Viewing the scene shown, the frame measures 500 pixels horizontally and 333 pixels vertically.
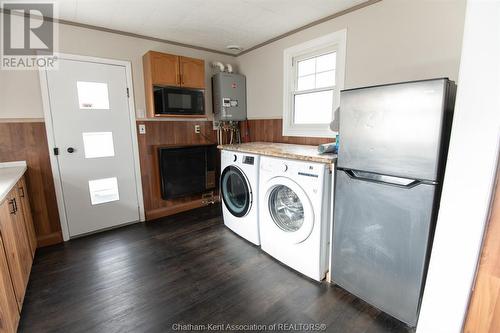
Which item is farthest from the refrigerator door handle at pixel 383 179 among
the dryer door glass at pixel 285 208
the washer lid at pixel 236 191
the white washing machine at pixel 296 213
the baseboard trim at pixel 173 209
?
the baseboard trim at pixel 173 209

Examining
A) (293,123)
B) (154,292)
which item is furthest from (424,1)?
(154,292)

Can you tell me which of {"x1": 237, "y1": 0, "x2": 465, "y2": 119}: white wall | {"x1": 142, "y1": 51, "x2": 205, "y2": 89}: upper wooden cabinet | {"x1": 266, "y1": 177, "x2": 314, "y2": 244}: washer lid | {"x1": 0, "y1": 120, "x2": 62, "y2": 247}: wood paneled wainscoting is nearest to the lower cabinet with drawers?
{"x1": 0, "y1": 120, "x2": 62, "y2": 247}: wood paneled wainscoting

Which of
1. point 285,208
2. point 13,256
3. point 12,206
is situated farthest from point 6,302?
point 285,208

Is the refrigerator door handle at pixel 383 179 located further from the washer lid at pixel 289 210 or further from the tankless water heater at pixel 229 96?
the tankless water heater at pixel 229 96

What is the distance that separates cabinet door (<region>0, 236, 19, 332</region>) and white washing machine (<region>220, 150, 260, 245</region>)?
1781 millimetres

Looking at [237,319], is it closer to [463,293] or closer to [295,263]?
[295,263]

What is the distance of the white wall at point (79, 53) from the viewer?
223 cm

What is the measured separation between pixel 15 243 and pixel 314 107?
117 inches

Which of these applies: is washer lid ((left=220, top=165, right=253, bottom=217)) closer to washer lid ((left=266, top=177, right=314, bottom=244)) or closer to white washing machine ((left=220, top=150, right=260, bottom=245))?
white washing machine ((left=220, top=150, right=260, bottom=245))

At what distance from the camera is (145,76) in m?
2.89

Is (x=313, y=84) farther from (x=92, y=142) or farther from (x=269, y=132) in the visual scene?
(x=92, y=142)

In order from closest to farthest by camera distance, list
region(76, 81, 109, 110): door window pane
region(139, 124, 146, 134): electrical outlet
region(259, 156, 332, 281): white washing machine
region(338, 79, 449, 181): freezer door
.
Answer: region(338, 79, 449, 181): freezer door → region(259, 156, 332, 281): white washing machine → region(76, 81, 109, 110): door window pane → region(139, 124, 146, 134): electrical outlet

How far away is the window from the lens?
2.44 m

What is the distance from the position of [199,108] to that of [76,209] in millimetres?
1911
